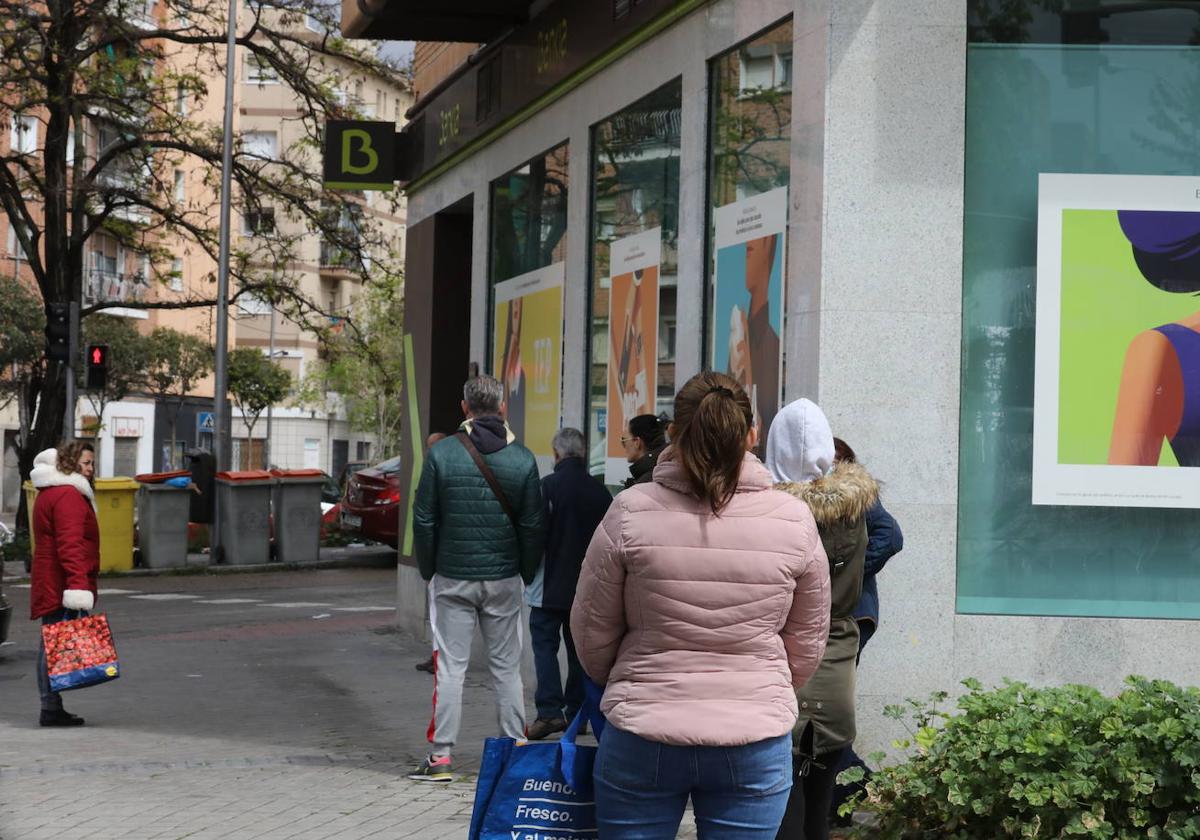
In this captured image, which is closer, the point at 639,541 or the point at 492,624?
the point at 639,541

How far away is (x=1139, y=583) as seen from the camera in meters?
8.08

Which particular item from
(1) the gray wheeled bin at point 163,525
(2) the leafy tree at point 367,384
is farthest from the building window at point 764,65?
(2) the leafy tree at point 367,384

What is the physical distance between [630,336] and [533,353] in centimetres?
218

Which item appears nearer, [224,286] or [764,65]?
[764,65]

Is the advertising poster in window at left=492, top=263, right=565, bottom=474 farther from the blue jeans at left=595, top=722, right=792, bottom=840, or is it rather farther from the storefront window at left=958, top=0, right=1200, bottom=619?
the blue jeans at left=595, top=722, right=792, bottom=840

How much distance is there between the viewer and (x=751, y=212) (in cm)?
896

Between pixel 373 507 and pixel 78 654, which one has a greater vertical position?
pixel 373 507

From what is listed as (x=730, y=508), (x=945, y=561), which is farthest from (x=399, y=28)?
(x=730, y=508)

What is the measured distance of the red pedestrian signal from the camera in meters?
23.7

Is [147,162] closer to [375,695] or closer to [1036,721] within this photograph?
[375,695]

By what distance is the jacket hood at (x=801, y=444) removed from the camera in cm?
543

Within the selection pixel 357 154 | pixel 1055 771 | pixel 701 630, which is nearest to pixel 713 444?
pixel 701 630

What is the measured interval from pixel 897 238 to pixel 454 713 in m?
3.05

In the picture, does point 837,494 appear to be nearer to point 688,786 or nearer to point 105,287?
point 688,786
